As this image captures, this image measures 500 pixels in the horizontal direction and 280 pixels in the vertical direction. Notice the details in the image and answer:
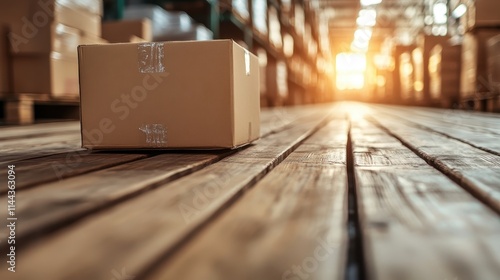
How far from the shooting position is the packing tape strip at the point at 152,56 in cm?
153

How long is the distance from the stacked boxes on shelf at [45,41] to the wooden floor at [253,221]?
2304 millimetres

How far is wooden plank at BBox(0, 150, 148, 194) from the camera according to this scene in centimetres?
101

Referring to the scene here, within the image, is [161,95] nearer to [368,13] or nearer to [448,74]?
[448,74]

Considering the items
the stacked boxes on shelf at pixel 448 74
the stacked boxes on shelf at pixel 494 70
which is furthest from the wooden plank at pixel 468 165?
the stacked boxes on shelf at pixel 448 74

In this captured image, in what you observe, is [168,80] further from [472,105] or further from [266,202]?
[472,105]

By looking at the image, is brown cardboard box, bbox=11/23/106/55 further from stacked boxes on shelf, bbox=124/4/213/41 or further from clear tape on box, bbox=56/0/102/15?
stacked boxes on shelf, bbox=124/4/213/41

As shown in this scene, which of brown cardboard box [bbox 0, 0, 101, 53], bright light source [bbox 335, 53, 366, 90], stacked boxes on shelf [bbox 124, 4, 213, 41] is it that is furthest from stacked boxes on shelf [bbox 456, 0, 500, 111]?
bright light source [bbox 335, 53, 366, 90]

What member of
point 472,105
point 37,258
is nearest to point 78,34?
point 37,258

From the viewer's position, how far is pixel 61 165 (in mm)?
1249

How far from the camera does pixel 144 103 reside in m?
1.57

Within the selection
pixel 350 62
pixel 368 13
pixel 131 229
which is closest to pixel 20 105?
pixel 131 229

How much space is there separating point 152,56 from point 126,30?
110 inches

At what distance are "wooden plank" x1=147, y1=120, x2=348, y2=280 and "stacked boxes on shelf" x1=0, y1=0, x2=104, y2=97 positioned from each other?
9.17ft

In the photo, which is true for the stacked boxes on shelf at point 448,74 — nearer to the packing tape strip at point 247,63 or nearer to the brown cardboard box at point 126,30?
the brown cardboard box at point 126,30
